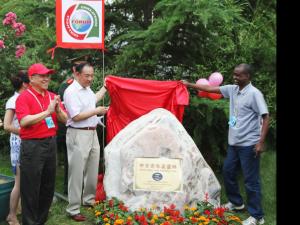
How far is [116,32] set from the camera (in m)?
7.00

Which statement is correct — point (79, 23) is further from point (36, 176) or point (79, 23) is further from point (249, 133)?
point (249, 133)

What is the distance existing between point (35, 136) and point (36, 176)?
0.42 meters

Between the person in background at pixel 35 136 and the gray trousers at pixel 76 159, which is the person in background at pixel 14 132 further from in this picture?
the gray trousers at pixel 76 159

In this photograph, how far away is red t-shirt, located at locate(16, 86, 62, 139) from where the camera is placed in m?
4.05

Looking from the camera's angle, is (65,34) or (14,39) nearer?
(65,34)

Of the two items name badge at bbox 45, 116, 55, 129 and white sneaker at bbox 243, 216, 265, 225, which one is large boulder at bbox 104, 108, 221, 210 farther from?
name badge at bbox 45, 116, 55, 129

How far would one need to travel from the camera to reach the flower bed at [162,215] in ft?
14.6

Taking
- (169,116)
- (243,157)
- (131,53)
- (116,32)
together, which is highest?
(116,32)

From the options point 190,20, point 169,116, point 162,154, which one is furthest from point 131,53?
point 162,154

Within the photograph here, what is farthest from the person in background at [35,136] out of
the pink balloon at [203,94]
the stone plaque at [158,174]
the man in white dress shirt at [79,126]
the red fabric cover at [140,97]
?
the pink balloon at [203,94]

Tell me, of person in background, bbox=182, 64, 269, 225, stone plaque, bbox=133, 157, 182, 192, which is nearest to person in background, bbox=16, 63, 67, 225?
stone plaque, bbox=133, 157, 182, 192

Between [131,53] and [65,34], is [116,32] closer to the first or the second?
[131,53]

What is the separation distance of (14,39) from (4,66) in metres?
0.48
